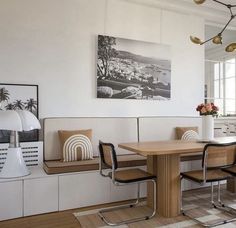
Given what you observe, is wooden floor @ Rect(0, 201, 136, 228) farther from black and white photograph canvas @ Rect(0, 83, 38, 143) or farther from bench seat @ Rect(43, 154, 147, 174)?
black and white photograph canvas @ Rect(0, 83, 38, 143)

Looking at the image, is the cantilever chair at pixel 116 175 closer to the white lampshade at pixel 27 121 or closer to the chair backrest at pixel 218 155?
the chair backrest at pixel 218 155

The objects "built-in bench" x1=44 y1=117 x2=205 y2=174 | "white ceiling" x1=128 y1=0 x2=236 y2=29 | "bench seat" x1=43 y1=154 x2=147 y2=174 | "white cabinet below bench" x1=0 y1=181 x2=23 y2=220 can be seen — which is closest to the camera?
"white cabinet below bench" x1=0 y1=181 x2=23 y2=220

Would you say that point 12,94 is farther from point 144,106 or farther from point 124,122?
point 144,106

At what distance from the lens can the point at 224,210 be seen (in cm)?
281

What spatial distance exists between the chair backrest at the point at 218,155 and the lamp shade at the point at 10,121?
1.92 metres

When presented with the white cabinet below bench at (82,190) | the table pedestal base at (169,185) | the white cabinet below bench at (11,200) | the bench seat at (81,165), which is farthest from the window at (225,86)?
the white cabinet below bench at (11,200)

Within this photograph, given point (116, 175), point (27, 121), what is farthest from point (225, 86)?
point (27, 121)

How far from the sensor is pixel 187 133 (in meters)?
3.89

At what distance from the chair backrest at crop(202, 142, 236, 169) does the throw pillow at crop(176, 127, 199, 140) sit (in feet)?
4.10

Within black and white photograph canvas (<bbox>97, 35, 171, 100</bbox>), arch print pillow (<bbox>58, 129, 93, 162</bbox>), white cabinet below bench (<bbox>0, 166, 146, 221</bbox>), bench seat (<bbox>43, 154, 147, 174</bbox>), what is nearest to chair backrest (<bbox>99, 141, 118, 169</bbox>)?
bench seat (<bbox>43, 154, 147, 174</bbox>)

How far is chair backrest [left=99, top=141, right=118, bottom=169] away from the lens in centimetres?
243

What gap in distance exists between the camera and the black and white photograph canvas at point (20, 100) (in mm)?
3174

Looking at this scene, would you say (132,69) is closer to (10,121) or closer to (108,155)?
(108,155)

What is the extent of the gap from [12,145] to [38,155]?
1.56ft
